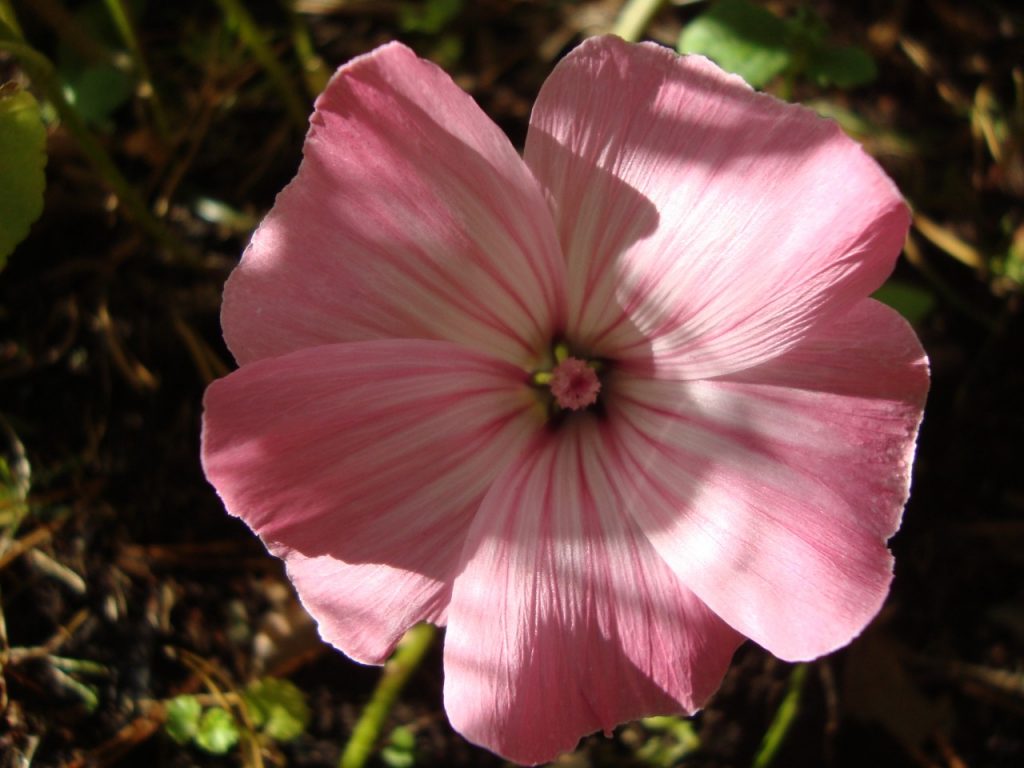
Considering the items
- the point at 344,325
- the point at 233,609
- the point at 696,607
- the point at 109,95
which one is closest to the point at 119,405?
the point at 233,609

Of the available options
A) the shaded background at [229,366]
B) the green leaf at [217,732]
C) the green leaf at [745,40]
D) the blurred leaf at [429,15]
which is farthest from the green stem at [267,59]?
the green leaf at [217,732]

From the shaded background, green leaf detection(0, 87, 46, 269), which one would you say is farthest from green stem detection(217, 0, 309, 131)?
green leaf detection(0, 87, 46, 269)

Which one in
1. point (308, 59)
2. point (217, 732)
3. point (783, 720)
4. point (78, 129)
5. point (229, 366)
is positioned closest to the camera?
point (78, 129)

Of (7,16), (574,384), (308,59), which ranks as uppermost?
(7,16)

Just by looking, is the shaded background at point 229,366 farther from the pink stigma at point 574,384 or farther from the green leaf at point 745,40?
the pink stigma at point 574,384

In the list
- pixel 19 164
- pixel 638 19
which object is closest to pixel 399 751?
pixel 19 164

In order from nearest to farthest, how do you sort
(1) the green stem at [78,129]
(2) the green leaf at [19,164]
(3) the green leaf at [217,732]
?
(2) the green leaf at [19,164]
(1) the green stem at [78,129]
(3) the green leaf at [217,732]

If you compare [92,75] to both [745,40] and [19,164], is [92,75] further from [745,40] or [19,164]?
[745,40]
